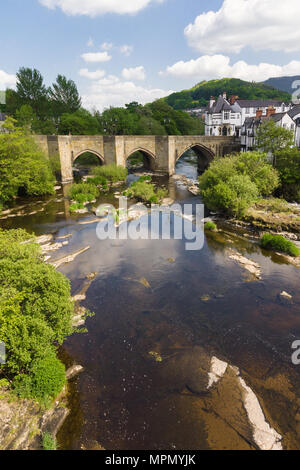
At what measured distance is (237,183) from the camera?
28922mm

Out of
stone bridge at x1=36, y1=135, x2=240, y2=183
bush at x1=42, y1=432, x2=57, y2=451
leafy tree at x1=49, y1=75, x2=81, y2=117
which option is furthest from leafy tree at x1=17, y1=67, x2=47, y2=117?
bush at x1=42, y1=432, x2=57, y2=451

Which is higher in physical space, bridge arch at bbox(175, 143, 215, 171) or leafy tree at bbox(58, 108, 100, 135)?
leafy tree at bbox(58, 108, 100, 135)

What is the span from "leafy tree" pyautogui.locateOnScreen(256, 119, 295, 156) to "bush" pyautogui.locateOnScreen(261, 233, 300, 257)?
19204 millimetres

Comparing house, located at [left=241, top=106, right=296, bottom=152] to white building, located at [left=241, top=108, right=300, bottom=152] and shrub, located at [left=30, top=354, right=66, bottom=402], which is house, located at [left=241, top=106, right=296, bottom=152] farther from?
shrub, located at [left=30, top=354, right=66, bottom=402]

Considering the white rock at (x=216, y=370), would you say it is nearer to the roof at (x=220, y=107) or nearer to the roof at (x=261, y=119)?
the roof at (x=261, y=119)

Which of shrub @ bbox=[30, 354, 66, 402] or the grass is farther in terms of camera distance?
the grass

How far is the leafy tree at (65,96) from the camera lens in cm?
7606

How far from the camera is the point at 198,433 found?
960 cm

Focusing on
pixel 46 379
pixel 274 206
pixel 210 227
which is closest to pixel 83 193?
pixel 210 227

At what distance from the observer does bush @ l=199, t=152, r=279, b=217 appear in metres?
28.6

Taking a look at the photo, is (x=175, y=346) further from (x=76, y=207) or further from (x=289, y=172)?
(x=289, y=172)

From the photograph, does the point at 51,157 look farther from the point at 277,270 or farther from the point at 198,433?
the point at 198,433

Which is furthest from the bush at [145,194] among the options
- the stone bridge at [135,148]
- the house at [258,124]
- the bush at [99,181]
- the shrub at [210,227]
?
the house at [258,124]

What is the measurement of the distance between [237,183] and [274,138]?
54.7 feet
